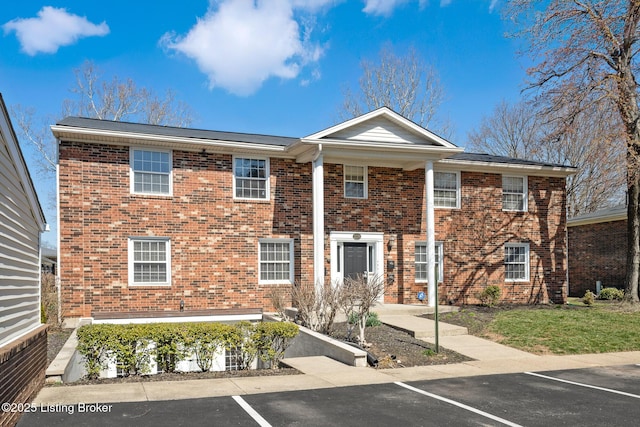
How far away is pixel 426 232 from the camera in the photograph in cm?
1978

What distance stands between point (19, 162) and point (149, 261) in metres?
10.2

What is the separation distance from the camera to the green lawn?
13586 mm

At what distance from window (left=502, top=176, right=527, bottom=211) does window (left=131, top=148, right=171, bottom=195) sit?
12.1 m

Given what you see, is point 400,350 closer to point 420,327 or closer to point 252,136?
point 420,327

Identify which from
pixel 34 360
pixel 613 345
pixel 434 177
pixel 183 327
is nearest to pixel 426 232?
pixel 434 177

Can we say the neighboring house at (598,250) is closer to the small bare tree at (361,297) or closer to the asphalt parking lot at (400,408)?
the small bare tree at (361,297)

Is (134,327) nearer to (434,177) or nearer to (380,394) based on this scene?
(380,394)

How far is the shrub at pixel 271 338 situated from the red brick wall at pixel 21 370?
151 inches

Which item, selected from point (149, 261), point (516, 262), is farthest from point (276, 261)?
point (516, 262)

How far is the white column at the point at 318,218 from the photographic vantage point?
17.5m

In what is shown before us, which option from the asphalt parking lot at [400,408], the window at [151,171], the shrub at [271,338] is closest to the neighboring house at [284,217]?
the window at [151,171]

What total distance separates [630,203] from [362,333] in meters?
13.3

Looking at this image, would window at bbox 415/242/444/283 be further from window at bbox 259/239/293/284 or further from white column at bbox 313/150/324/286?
window at bbox 259/239/293/284

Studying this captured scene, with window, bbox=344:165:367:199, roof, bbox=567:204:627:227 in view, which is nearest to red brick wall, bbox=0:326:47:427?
window, bbox=344:165:367:199
